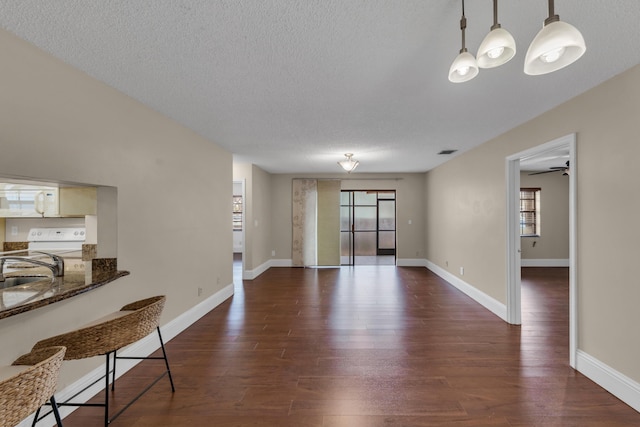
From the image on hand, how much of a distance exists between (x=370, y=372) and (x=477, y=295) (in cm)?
283

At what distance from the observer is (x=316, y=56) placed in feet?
6.53

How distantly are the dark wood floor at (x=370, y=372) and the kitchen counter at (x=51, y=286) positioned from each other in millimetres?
918

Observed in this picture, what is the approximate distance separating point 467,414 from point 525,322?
237 cm

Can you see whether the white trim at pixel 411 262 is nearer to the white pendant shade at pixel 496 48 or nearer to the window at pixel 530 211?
the window at pixel 530 211

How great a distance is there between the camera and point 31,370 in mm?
1156

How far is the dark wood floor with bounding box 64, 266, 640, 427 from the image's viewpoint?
6.80ft

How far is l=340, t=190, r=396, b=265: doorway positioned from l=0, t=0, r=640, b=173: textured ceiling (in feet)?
16.8

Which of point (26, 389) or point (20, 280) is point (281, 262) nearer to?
point (20, 280)

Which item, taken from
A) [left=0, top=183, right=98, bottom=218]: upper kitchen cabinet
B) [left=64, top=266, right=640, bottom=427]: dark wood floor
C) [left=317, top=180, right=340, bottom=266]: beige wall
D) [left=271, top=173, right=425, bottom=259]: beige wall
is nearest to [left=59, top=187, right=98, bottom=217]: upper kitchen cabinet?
[left=0, top=183, right=98, bottom=218]: upper kitchen cabinet

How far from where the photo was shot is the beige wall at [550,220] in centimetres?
763

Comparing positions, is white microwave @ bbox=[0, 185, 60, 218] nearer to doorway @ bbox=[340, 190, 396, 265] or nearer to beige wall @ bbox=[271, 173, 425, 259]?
beige wall @ bbox=[271, 173, 425, 259]

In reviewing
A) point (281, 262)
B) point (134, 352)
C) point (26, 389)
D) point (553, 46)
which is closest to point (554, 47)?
point (553, 46)

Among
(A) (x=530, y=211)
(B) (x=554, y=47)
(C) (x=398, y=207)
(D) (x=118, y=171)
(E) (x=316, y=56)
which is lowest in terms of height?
Result: (A) (x=530, y=211)

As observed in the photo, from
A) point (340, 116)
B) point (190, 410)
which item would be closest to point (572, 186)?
point (340, 116)
